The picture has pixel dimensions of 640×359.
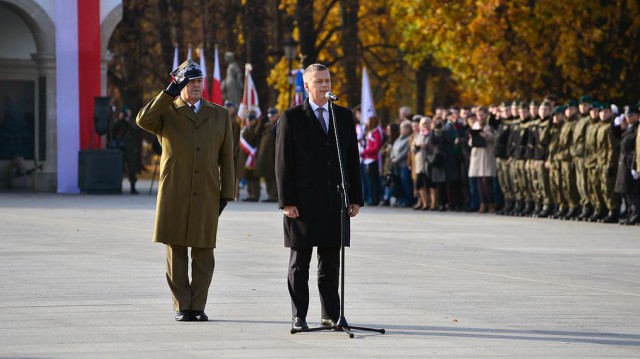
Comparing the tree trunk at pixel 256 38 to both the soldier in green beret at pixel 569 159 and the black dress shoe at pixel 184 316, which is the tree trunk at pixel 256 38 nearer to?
the soldier in green beret at pixel 569 159

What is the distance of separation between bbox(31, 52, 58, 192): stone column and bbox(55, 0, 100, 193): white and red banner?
274mm

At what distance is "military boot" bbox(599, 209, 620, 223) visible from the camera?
25719 millimetres

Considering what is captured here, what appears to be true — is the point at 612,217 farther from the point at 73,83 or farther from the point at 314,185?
the point at 314,185

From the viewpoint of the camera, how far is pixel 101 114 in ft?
118

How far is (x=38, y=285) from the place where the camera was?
1412 centimetres

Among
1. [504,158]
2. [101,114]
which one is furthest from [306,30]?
[504,158]

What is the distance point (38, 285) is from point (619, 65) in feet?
84.6

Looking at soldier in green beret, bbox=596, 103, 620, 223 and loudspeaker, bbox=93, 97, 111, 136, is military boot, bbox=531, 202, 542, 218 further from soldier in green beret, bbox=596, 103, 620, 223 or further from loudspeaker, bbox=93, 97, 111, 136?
loudspeaker, bbox=93, 97, 111, 136

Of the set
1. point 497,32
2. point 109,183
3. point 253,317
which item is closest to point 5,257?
point 253,317

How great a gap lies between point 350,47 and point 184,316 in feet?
122

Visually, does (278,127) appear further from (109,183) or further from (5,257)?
(109,183)

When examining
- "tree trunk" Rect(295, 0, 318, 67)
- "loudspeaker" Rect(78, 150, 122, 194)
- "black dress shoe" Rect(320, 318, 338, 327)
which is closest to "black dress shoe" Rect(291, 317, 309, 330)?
"black dress shoe" Rect(320, 318, 338, 327)

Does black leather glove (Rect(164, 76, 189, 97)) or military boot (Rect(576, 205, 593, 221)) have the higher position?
black leather glove (Rect(164, 76, 189, 97))

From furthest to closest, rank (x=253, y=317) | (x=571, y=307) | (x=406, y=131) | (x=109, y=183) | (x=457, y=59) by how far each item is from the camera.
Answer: (x=457, y=59) < (x=109, y=183) < (x=406, y=131) < (x=571, y=307) < (x=253, y=317)
